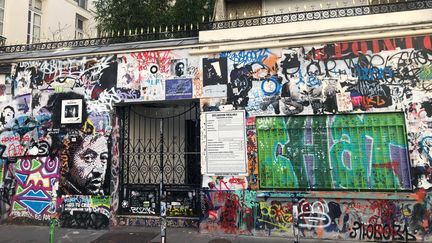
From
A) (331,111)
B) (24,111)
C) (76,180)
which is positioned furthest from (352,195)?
(24,111)

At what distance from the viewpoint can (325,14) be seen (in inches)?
310

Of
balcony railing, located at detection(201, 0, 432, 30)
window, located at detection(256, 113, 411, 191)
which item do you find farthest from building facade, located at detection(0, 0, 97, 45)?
window, located at detection(256, 113, 411, 191)

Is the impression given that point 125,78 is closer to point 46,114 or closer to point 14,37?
point 46,114

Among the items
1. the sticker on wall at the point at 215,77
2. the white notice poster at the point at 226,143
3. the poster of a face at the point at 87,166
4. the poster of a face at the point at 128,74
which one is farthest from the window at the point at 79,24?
the white notice poster at the point at 226,143

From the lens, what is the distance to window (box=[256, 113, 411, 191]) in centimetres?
706

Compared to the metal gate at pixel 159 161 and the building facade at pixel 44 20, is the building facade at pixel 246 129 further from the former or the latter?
the building facade at pixel 44 20

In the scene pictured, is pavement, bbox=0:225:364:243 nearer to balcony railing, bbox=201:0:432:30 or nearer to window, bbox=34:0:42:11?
balcony railing, bbox=201:0:432:30

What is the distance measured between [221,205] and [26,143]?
18.4ft

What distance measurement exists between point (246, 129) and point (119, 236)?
3.83 m

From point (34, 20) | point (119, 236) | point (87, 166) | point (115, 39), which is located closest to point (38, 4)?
point (34, 20)

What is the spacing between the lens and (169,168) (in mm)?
9242

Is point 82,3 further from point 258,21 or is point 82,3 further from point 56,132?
point 258,21

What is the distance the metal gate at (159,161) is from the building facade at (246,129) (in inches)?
1.5

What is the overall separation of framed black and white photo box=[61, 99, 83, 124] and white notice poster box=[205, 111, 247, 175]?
11.5 ft
